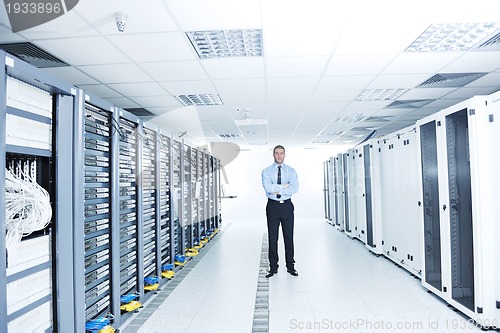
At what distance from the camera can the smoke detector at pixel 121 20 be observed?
103 inches

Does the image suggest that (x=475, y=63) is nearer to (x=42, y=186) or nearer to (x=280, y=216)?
(x=280, y=216)

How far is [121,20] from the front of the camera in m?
2.66

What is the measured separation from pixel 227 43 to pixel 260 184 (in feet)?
29.2

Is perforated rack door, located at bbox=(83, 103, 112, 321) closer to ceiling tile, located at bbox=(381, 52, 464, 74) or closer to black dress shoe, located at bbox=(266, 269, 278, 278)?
black dress shoe, located at bbox=(266, 269, 278, 278)

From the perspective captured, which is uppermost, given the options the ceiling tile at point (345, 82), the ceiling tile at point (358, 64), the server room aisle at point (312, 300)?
the ceiling tile at point (358, 64)

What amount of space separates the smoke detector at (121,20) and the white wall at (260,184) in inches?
362

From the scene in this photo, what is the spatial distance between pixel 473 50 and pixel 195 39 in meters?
2.90

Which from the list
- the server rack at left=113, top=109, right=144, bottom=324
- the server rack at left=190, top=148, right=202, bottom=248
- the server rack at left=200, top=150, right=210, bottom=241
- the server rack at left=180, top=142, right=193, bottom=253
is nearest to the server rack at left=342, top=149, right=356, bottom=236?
the server rack at left=200, top=150, right=210, bottom=241

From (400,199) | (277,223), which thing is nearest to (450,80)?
(400,199)

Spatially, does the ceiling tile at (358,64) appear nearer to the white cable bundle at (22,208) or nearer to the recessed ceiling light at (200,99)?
the recessed ceiling light at (200,99)

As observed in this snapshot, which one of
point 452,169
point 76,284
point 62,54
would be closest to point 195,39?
point 62,54

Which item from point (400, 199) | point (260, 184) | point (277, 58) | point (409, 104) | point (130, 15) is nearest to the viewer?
point (130, 15)

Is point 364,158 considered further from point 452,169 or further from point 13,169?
point 13,169

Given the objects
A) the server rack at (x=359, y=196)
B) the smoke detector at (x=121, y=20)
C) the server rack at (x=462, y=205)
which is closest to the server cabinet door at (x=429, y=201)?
the server rack at (x=462, y=205)
